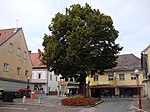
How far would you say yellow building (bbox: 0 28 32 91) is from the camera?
30.7 meters

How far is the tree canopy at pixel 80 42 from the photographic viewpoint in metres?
27.4

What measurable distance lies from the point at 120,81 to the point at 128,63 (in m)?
4.73

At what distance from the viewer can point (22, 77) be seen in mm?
36969

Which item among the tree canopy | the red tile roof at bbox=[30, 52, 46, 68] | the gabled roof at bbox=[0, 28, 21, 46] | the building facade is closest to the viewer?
the tree canopy

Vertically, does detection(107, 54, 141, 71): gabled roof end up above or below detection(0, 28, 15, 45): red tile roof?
below

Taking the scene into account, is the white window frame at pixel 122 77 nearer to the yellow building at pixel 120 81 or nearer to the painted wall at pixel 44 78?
the yellow building at pixel 120 81

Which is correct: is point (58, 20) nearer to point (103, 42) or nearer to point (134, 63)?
point (103, 42)

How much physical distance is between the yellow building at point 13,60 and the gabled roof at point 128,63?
70.0 ft

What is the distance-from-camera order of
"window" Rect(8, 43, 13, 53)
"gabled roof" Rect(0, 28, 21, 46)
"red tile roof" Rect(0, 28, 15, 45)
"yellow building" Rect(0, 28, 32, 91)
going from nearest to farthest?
"yellow building" Rect(0, 28, 32, 91) → "gabled roof" Rect(0, 28, 21, 46) → "red tile roof" Rect(0, 28, 15, 45) → "window" Rect(8, 43, 13, 53)

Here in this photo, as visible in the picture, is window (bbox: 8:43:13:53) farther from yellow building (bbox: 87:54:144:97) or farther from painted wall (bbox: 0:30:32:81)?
yellow building (bbox: 87:54:144:97)

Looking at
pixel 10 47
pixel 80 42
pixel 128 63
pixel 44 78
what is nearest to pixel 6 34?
pixel 10 47

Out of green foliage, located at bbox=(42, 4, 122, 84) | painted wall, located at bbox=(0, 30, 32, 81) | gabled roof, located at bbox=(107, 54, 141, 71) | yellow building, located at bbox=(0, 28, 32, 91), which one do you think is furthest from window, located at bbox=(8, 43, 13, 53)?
gabled roof, located at bbox=(107, 54, 141, 71)

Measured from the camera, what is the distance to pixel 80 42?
88.4 ft

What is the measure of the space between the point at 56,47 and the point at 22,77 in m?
11.8
